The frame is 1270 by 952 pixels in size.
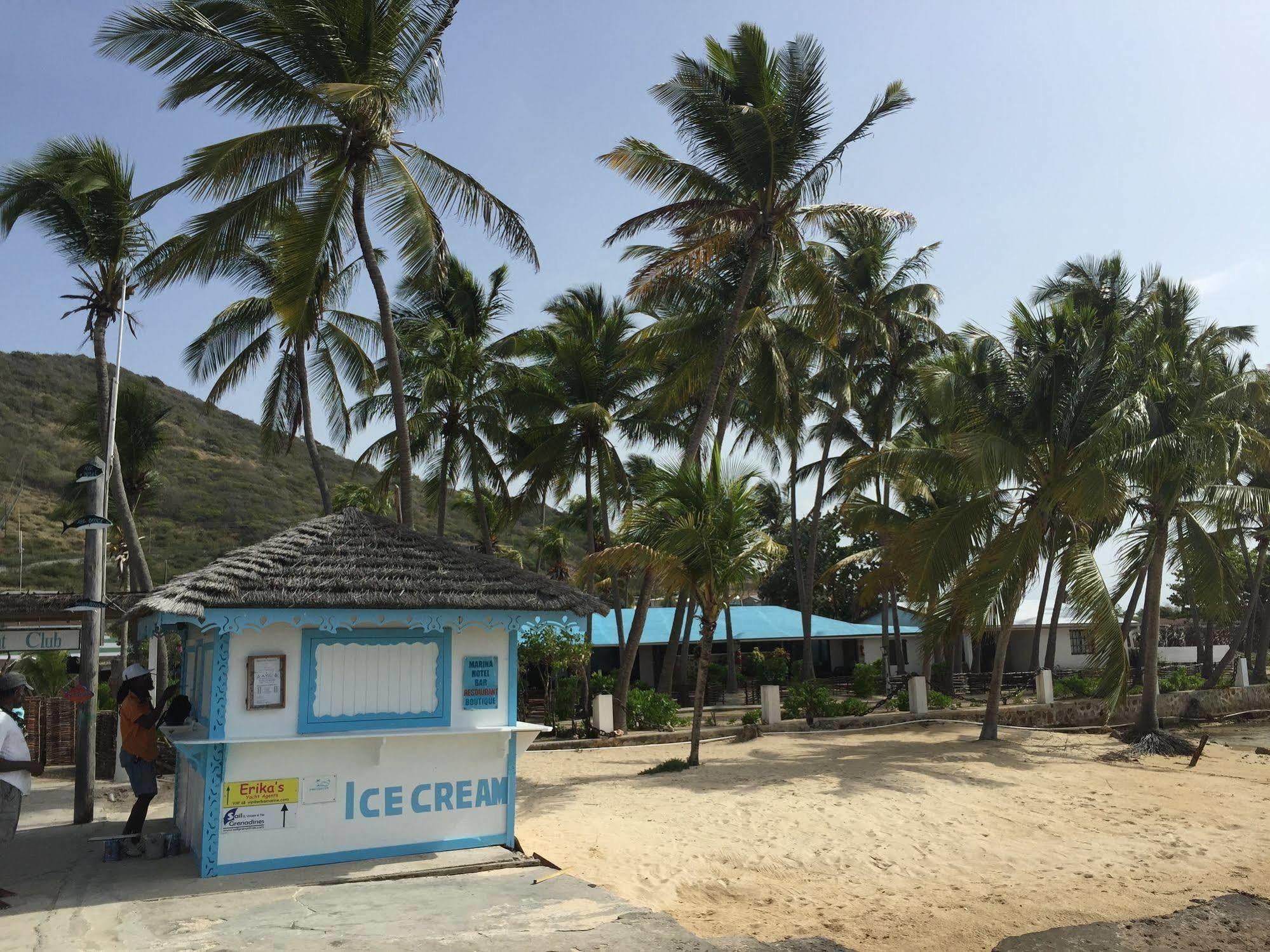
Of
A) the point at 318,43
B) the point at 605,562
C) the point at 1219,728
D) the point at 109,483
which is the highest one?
the point at 318,43

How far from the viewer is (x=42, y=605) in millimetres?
12180

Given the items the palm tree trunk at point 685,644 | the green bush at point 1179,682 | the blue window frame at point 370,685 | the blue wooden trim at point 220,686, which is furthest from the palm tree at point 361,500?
the green bush at point 1179,682

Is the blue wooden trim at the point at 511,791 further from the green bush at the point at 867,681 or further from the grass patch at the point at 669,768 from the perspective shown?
the green bush at the point at 867,681

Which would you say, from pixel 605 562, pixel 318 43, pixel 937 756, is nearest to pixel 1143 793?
pixel 937 756

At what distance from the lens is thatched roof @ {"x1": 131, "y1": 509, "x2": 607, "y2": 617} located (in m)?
7.83

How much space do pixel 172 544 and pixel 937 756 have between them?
40590 millimetres

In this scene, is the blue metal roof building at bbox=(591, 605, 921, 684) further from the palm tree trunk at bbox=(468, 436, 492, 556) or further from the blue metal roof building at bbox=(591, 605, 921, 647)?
the palm tree trunk at bbox=(468, 436, 492, 556)

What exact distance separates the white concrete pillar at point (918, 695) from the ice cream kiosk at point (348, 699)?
14424 mm

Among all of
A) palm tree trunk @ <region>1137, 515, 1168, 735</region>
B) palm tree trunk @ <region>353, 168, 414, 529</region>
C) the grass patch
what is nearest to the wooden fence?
palm tree trunk @ <region>353, 168, 414, 529</region>

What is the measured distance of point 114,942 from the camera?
619 cm

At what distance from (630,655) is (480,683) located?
9427mm

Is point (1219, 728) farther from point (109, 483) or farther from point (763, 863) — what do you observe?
point (109, 483)

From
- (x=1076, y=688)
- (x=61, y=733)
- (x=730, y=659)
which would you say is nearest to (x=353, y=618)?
(x=61, y=733)

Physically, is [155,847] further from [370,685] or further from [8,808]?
[370,685]
